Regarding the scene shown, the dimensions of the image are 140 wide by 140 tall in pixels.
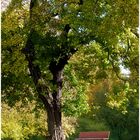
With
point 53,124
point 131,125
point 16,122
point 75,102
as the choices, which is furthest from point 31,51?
point 131,125

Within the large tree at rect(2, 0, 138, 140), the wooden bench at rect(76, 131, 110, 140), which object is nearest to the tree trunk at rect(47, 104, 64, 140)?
the large tree at rect(2, 0, 138, 140)

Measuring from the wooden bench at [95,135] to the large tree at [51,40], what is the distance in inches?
1349

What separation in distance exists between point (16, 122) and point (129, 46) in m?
12.1

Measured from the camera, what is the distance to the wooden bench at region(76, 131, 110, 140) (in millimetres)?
53344

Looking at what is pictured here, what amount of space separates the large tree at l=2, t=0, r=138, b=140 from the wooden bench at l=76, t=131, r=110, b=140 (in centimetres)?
3427

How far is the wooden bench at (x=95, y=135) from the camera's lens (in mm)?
53344

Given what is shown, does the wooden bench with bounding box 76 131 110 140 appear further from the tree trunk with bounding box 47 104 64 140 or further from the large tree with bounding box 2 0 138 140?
the tree trunk with bounding box 47 104 64 140

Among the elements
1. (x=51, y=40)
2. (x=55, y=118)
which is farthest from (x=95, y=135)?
(x=51, y=40)

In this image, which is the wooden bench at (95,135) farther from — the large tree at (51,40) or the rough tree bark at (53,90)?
the rough tree bark at (53,90)

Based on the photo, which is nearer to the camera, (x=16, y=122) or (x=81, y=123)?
(x=16, y=122)

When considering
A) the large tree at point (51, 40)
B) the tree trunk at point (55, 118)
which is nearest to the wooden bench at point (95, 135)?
the large tree at point (51, 40)

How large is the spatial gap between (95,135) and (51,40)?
36.7m

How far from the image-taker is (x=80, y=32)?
58.2 feet

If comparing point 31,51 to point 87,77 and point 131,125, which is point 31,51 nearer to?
point 87,77
